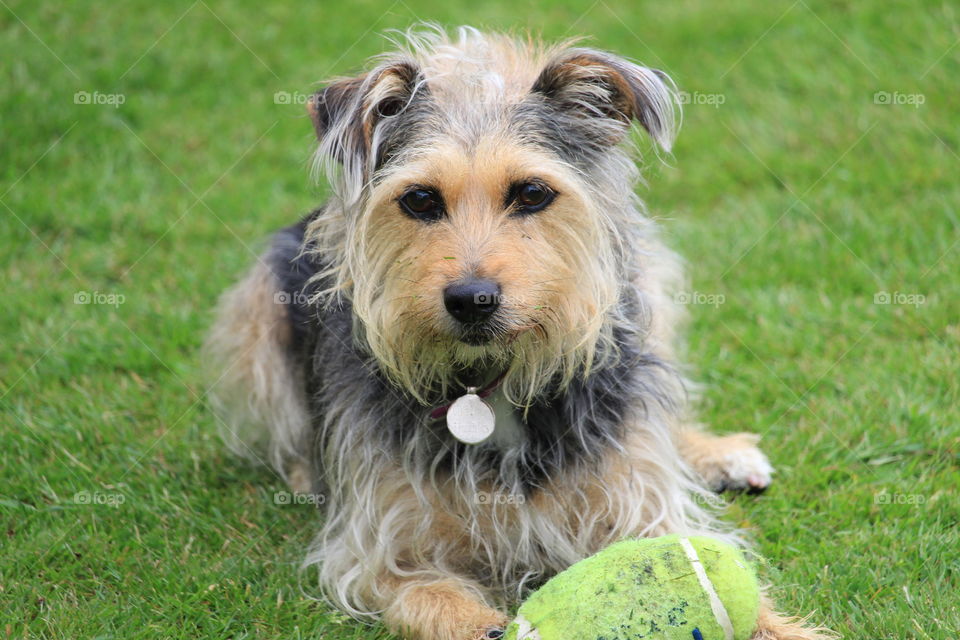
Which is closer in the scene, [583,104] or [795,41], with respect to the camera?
[583,104]

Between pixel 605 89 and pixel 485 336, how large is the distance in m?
1.06

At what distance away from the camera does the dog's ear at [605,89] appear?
352cm

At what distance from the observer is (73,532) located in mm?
4219

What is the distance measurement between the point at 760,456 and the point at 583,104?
6.10 ft

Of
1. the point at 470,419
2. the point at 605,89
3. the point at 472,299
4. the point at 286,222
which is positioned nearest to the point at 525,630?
the point at 470,419

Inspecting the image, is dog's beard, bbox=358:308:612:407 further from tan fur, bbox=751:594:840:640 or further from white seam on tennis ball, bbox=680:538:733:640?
tan fur, bbox=751:594:840:640

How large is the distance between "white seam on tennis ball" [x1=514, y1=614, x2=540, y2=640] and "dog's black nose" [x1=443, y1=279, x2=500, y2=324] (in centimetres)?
93

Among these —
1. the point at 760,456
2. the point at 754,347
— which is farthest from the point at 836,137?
the point at 760,456

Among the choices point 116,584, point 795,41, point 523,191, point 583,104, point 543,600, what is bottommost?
point 116,584

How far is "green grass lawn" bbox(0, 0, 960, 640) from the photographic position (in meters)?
3.94

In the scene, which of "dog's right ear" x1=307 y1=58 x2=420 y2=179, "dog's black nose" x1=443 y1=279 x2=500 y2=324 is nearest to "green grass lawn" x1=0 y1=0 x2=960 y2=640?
"dog's right ear" x1=307 y1=58 x2=420 y2=179

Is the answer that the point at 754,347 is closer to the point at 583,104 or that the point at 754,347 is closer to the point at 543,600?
the point at 583,104

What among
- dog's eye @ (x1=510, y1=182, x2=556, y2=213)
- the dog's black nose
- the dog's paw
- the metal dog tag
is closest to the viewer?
the dog's black nose

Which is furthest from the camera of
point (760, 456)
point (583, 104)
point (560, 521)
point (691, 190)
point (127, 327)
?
point (691, 190)
